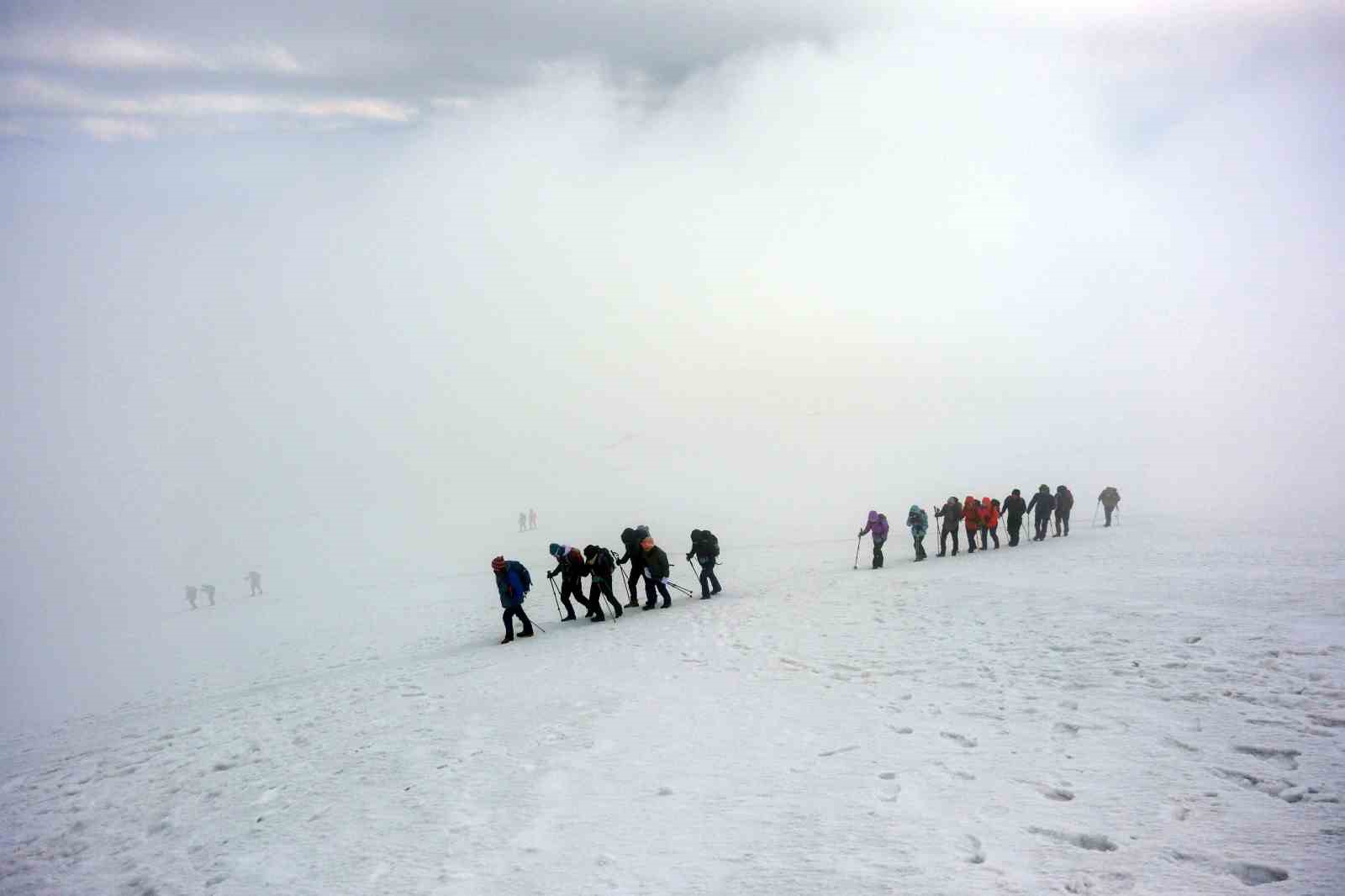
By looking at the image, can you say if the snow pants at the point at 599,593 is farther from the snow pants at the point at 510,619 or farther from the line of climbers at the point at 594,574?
the snow pants at the point at 510,619

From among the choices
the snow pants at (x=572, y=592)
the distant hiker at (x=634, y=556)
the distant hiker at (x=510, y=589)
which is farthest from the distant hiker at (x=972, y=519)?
the distant hiker at (x=510, y=589)

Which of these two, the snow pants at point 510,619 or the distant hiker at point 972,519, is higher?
the distant hiker at point 972,519

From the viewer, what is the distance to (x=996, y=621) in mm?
12039

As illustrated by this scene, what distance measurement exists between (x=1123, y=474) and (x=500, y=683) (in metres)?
62.8

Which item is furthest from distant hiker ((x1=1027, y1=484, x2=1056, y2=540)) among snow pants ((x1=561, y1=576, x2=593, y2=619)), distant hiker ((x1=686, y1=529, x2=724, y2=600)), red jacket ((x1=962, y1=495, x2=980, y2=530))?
snow pants ((x1=561, y1=576, x2=593, y2=619))

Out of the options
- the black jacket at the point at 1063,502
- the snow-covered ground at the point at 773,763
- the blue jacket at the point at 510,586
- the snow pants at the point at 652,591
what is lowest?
the snow-covered ground at the point at 773,763

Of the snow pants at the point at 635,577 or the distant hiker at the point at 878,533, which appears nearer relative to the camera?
the snow pants at the point at 635,577

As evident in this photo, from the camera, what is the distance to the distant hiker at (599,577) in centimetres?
1645

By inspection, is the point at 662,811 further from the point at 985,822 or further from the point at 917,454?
the point at 917,454

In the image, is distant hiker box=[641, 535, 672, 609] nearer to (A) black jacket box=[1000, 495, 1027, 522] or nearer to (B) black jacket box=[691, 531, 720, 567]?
(B) black jacket box=[691, 531, 720, 567]

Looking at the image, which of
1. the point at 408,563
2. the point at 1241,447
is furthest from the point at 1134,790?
the point at 1241,447

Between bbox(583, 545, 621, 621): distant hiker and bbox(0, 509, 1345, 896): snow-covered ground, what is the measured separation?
203cm

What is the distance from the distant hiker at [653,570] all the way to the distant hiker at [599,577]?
0.93 meters

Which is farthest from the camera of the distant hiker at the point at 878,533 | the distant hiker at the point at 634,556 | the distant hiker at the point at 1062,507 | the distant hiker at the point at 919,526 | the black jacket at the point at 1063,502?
the black jacket at the point at 1063,502
